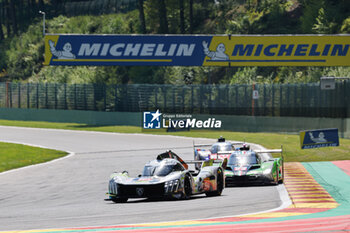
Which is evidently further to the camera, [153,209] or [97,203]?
[97,203]

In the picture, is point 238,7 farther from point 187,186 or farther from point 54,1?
point 187,186

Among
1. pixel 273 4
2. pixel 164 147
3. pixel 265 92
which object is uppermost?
pixel 273 4

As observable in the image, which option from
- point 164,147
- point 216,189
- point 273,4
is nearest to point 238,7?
point 273,4

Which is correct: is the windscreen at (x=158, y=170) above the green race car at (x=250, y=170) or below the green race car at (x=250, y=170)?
above

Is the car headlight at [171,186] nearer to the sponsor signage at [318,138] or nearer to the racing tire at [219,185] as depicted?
the racing tire at [219,185]

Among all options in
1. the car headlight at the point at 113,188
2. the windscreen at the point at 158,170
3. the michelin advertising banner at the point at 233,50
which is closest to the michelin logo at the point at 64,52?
the michelin advertising banner at the point at 233,50

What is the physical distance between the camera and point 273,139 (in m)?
43.1

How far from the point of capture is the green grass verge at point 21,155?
3026 centimetres

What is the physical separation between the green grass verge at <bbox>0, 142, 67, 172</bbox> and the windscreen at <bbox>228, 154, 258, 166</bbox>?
1079 cm

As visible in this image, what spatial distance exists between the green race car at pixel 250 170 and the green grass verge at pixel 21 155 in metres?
10.9

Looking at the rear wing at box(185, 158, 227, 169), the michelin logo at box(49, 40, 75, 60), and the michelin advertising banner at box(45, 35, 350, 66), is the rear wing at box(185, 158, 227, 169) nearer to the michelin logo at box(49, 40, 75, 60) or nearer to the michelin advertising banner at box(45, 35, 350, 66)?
the michelin advertising banner at box(45, 35, 350, 66)

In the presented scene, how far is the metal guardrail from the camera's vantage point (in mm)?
48225

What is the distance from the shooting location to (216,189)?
20109 millimetres

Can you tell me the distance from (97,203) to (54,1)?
97480 mm
